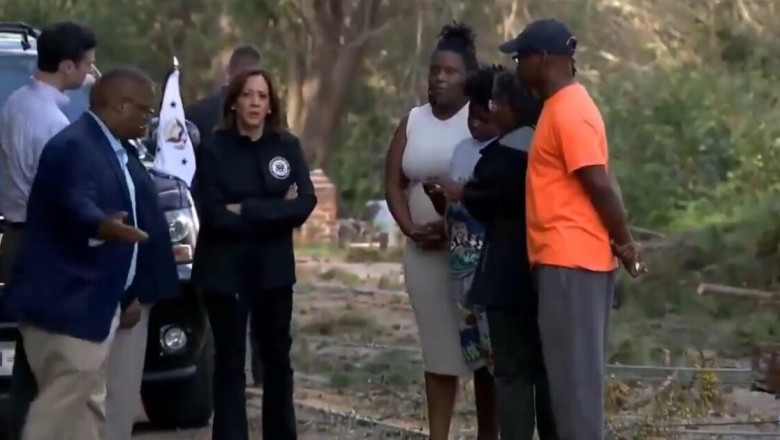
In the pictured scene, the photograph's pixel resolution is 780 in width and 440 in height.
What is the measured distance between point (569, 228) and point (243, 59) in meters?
3.31

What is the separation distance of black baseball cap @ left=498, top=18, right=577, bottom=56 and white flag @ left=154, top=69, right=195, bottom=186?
92.1 inches

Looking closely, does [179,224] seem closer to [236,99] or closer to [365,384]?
[236,99]

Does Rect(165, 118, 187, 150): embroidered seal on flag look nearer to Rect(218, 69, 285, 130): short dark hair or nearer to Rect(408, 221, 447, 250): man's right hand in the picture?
Rect(218, 69, 285, 130): short dark hair

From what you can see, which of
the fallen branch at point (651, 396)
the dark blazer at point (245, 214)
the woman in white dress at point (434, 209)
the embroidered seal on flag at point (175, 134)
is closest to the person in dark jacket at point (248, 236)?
the dark blazer at point (245, 214)

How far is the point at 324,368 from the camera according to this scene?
11.1 m

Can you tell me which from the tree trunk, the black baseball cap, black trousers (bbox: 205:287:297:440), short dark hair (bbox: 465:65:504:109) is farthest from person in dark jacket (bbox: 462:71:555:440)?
the tree trunk

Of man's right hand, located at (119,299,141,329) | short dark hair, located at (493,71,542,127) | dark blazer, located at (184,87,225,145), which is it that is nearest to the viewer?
man's right hand, located at (119,299,141,329)

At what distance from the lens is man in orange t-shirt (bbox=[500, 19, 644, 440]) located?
6.15 m

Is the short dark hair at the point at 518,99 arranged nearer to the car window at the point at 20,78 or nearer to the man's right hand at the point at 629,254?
the man's right hand at the point at 629,254

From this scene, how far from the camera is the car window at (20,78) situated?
8.96 metres

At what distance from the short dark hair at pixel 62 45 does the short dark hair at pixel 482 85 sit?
1684 millimetres

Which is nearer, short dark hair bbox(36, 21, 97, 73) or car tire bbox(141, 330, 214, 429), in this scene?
short dark hair bbox(36, 21, 97, 73)

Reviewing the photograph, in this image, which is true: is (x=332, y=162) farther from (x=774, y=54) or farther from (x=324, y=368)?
(x=324, y=368)

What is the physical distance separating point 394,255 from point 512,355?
13762mm
